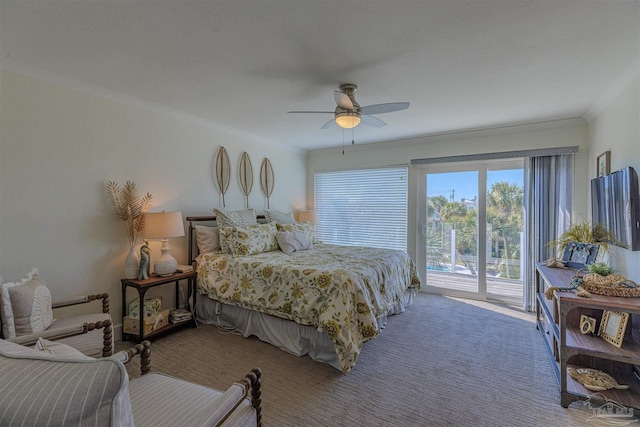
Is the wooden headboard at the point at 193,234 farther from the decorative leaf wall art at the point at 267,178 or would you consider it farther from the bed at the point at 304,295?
the decorative leaf wall art at the point at 267,178

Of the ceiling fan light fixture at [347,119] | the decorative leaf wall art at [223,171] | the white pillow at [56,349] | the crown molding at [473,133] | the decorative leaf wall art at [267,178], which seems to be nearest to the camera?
the white pillow at [56,349]

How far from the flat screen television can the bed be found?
1.93 m

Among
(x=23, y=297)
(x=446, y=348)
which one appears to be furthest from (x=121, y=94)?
(x=446, y=348)

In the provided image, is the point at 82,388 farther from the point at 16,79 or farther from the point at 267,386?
the point at 16,79

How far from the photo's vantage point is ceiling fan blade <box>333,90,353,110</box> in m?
2.31

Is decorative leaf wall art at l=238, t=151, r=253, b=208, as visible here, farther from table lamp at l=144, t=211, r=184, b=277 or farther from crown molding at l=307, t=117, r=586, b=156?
crown molding at l=307, t=117, r=586, b=156

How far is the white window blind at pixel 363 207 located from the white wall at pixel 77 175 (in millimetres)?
2607

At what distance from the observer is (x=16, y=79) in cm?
229

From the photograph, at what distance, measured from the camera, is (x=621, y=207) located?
2291 millimetres

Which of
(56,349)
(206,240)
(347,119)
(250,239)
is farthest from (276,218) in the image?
(56,349)

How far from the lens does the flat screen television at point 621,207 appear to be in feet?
6.95

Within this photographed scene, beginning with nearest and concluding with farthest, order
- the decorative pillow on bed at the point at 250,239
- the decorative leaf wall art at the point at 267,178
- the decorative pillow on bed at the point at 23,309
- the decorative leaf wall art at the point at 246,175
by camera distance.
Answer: the decorative pillow on bed at the point at 23,309, the decorative pillow on bed at the point at 250,239, the decorative leaf wall art at the point at 246,175, the decorative leaf wall art at the point at 267,178

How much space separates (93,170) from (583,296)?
4166 mm

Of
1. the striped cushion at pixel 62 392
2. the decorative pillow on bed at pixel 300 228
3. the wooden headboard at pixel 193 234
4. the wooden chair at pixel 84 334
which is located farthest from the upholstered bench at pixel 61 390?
the decorative pillow on bed at pixel 300 228
